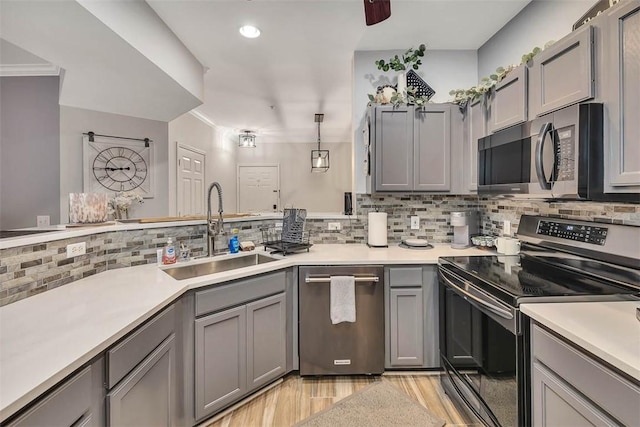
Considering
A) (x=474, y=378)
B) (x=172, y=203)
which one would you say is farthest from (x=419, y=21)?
(x=172, y=203)

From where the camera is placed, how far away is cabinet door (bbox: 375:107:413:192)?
7.77 ft

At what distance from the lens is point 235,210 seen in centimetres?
634

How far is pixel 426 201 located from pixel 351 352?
5.03ft

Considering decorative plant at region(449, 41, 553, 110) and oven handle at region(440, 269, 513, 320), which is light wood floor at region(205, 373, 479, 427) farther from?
decorative plant at region(449, 41, 553, 110)

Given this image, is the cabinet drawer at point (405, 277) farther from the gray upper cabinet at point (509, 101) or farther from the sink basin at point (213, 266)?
the gray upper cabinet at point (509, 101)

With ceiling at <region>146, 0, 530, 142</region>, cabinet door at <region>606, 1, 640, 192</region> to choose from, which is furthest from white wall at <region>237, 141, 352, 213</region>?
cabinet door at <region>606, 1, 640, 192</region>

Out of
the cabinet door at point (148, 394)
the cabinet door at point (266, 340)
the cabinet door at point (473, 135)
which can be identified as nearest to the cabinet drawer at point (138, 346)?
the cabinet door at point (148, 394)

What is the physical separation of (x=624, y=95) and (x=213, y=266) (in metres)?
2.40

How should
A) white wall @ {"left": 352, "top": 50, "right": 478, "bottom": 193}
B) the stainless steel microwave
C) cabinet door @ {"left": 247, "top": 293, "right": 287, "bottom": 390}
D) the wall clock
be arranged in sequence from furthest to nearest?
the wall clock → white wall @ {"left": 352, "top": 50, "right": 478, "bottom": 193} → cabinet door @ {"left": 247, "top": 293, "right": 287, "bottom": 390} → the stainless steel microwave

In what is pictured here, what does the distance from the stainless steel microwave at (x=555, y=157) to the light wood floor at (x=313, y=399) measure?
4.66 ft

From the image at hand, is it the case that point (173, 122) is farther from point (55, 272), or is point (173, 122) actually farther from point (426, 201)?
point (426, 201)

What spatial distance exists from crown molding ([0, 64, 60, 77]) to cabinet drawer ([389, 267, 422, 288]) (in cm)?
383

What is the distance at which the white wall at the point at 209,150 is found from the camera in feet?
12.8

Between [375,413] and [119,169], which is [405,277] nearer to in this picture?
[375,413]
